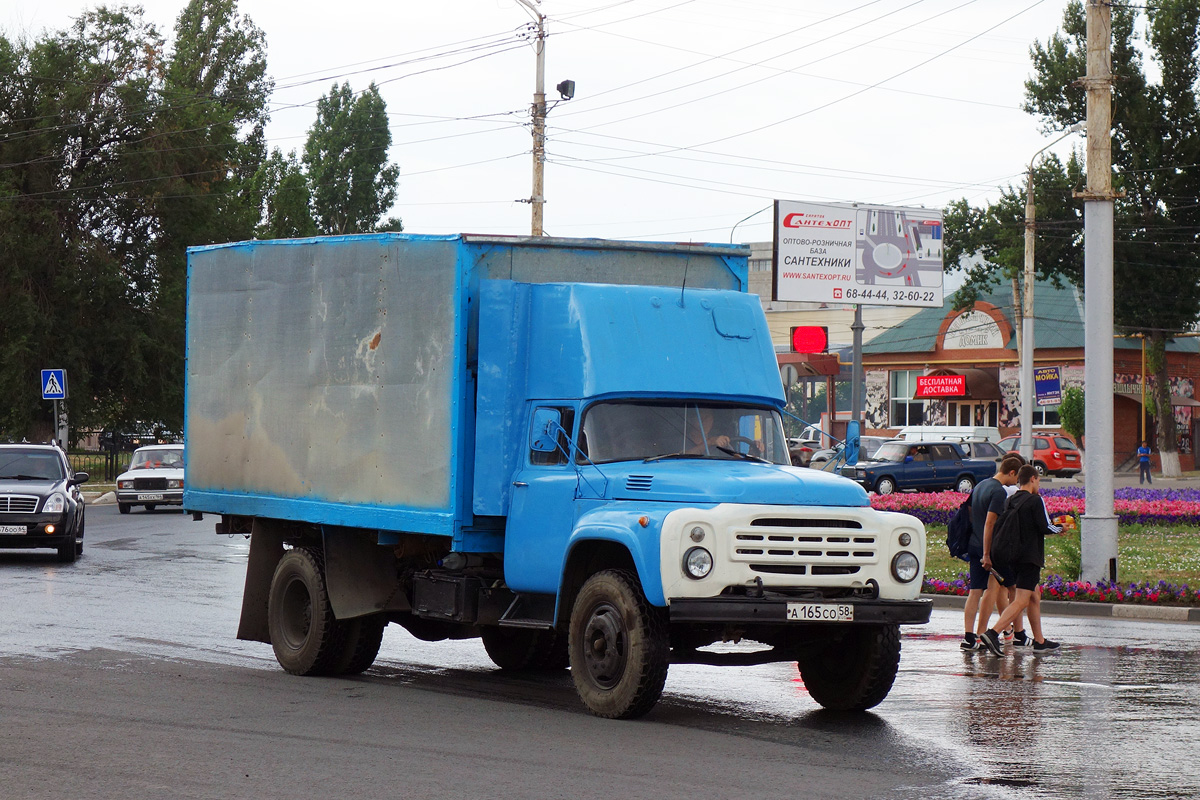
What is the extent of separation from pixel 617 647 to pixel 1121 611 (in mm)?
9816

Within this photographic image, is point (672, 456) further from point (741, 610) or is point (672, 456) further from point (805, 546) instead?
point (741, 610)

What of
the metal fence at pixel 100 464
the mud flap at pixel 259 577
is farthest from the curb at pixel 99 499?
the mud flap at pixel 259 577

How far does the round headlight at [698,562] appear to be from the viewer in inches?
360

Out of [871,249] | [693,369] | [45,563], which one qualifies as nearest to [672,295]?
[693,369]

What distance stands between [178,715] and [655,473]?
3329mm

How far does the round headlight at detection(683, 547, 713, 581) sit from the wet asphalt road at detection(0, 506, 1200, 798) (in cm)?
96

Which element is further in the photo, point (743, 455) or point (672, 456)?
point (743, 455)

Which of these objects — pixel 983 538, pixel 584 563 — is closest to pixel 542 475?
pixel 584 563

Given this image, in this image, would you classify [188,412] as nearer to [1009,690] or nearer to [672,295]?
[672,295]

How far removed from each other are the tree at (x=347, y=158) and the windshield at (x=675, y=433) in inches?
2289

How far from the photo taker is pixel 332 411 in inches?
464

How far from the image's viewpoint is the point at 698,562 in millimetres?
9156

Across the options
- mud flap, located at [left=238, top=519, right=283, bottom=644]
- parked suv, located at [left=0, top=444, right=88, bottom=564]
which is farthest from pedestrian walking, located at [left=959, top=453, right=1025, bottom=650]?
parked suv, located at [left=0, top=444, right=88, bottom=564]

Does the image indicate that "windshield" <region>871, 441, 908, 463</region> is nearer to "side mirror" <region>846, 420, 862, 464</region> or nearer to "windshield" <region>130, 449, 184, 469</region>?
"windshield" <region>130, 449, 184, 469</region>
